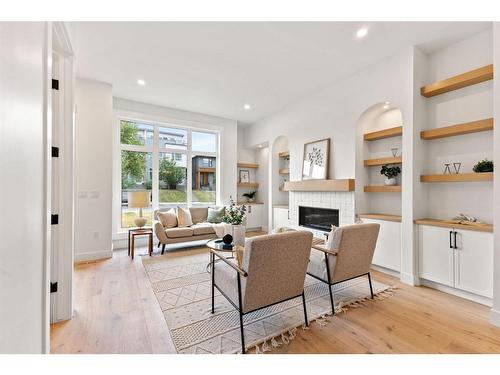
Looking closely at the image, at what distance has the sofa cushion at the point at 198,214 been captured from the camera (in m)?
4.91

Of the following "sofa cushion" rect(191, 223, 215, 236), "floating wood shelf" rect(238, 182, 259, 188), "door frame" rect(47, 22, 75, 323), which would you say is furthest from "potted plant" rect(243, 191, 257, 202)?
"door frame" rect(47, 22, 75, 323)

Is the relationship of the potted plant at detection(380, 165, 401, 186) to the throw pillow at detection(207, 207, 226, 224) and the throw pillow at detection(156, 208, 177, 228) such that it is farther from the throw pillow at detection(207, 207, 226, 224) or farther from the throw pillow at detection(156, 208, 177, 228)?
the throw pillow at detection(156, 208, 177, 228)

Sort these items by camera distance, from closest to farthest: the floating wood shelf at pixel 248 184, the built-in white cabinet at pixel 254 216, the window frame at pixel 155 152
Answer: the window frame at pixel 155 152 → the built-in white cabinet at pixel 254 216 → the floating wood shelf at pixel 248 184

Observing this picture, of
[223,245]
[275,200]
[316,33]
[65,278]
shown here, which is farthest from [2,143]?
[275,200]

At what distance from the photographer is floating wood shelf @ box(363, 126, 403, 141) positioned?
320cm

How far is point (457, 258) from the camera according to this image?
8.31 ft

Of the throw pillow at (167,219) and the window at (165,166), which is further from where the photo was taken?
the window at (165,166)

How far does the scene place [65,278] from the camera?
80.3 inches

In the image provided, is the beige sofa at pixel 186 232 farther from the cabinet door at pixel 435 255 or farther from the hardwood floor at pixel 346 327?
the cabinet door at pixel 435 255

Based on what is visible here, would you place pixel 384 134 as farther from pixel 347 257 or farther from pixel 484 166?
pixel 347 257

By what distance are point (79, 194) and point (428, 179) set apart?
530 centimetres

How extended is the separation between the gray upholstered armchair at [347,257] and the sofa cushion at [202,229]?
253 cm

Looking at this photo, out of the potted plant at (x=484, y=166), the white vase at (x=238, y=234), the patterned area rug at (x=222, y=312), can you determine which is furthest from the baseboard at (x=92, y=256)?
the potted plant at (x=484, y=166)

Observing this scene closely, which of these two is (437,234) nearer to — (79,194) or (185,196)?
(185,196)
